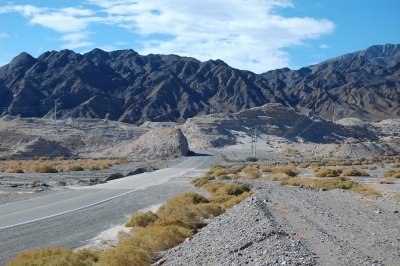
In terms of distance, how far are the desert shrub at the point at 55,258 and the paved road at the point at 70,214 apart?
86.7 inches

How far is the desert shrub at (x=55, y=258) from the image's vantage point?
38.9ft

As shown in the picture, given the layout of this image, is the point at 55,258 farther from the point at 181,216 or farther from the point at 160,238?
the point at 181,216

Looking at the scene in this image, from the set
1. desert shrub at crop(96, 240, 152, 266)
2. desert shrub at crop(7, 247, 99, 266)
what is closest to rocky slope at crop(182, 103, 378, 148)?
desert shrub at crop(7, 247, 99, 266)

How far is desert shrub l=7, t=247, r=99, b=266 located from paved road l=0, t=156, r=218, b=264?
86.7 inches

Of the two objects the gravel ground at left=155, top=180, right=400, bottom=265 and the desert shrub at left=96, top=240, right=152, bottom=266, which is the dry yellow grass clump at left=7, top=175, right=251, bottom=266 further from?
the gravel ground at left=155, top=180, right=400, bottom=265

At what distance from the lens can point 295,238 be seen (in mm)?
12344

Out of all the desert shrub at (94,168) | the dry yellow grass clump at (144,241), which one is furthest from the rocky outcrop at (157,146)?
the dry yellow grass clump at (144,241)

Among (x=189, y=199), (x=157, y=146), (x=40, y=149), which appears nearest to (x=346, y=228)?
(x=189, y=199)

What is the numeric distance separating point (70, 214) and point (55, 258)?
1237 cm

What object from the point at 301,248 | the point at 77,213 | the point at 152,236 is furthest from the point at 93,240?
the point at 301,248

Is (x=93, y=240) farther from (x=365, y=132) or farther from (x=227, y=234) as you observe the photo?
(x=365, y=132)

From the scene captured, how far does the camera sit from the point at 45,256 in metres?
12.9

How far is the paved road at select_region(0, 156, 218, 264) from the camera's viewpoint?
17.7 m

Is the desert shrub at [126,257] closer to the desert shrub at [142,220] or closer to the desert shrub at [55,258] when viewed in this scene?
the desert shrub at [55,258]
